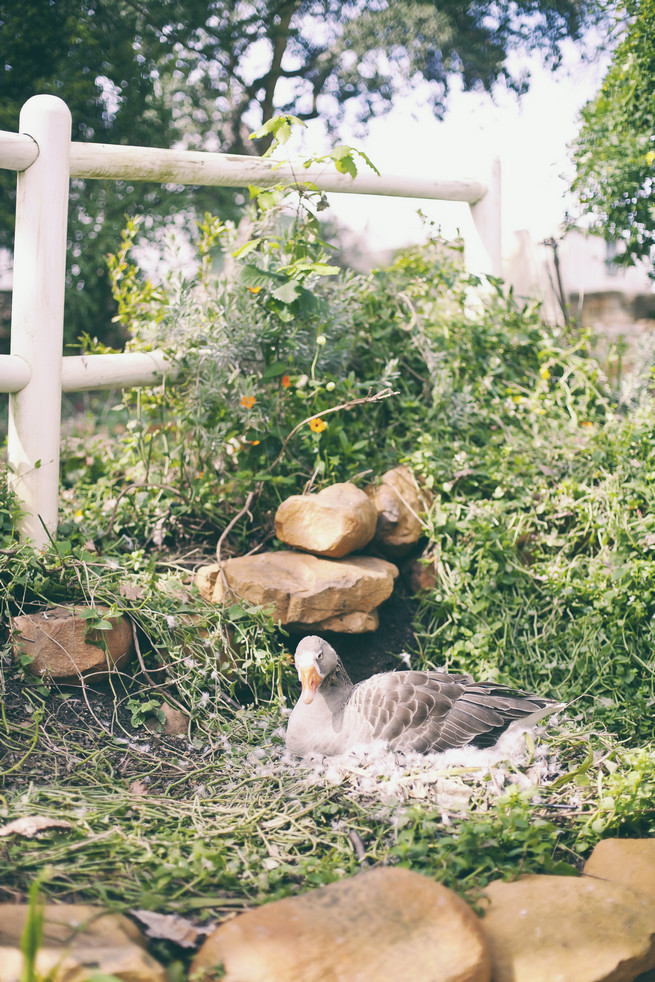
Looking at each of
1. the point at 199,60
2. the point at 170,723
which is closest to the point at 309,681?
the point at 170,723

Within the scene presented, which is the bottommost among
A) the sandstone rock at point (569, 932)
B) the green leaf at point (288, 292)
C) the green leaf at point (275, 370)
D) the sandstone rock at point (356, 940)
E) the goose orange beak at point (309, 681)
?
the sandstone rock at point (569, 932)

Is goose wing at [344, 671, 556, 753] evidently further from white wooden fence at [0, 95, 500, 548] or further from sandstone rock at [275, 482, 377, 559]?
white wooden fence at [0, 95, 500, 548]

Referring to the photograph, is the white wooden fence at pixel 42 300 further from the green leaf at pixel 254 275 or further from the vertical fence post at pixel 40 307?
the green leaf at pixel 254 275

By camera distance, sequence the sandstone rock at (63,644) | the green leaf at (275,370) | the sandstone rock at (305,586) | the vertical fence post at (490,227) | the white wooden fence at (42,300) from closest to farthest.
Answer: the sandstone rock at (63,644), the white wooden fence at (42,300), the sandstone rock at (305,586), the green leaf at (275,370), the vertical fence post at (490,227)

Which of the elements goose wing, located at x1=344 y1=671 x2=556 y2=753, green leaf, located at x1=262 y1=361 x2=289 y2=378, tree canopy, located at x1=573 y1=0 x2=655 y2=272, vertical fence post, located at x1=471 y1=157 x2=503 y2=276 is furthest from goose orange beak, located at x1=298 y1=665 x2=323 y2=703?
vertical fence post, located at x1=471 y1=157 x2=503 y2=276

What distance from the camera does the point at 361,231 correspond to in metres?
12.5

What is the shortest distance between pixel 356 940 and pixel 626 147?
3892 millimetres

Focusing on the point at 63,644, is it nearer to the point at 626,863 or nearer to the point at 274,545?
the point at 274,545

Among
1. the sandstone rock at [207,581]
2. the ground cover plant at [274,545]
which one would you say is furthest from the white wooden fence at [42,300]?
the sandstone rock at [207,581]

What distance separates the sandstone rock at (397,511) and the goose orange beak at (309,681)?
1173 mm

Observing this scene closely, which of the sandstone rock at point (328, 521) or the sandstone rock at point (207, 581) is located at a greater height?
the sandstone rock at point (328, 521)

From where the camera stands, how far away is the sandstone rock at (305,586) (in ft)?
10.5

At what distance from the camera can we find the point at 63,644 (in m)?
2.76

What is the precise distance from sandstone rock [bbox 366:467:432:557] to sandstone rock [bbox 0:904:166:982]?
2.24 metres
